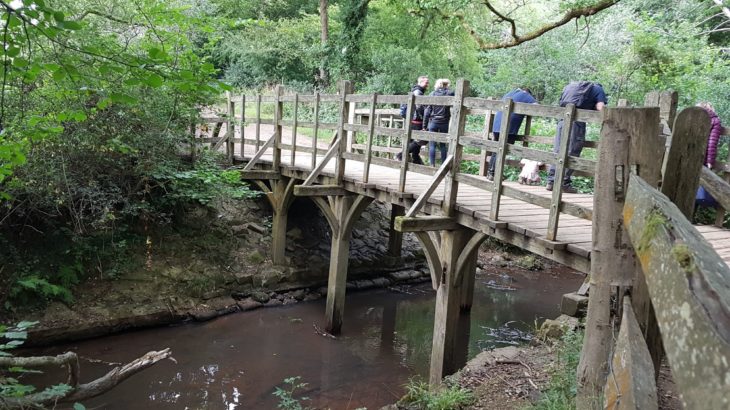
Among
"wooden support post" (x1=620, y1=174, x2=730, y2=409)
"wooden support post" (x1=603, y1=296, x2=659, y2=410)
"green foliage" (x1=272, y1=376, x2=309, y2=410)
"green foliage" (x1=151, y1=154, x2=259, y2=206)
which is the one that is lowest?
"green foliage" (x1=272, y1=376, x2=309, y2=410)

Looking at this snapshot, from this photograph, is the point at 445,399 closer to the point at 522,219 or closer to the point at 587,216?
the point at 522,219

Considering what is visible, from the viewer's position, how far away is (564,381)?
4359mm

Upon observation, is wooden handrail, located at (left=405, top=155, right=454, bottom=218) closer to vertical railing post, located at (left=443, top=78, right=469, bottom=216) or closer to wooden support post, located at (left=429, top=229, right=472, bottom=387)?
vertical railing post, located at (left=443, top=78, right=469, bottom=216)

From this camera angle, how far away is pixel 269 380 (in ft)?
23.1

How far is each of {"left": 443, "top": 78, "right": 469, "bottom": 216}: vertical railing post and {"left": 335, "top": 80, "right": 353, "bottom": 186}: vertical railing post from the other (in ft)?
8.13

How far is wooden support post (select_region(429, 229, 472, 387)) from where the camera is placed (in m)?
5.93

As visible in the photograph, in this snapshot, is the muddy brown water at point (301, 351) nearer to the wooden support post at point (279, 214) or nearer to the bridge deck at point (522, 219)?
the wooden support post at point (279, 214)

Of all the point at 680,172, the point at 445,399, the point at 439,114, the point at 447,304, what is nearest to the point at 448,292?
the point at 447,304

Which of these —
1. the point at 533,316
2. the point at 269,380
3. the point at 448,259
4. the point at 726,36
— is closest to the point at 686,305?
the point at 448,259

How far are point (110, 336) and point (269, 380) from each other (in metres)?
2.88

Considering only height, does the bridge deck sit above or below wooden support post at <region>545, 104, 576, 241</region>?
below

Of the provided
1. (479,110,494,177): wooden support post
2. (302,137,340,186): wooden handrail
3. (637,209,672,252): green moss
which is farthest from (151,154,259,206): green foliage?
(637,209,672,252): green moss

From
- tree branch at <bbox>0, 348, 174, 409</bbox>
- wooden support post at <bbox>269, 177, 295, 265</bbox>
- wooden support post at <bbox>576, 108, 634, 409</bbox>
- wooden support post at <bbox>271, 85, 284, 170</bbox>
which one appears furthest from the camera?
wooden support post at <bbox>269, 177, 295, 265</bbox>

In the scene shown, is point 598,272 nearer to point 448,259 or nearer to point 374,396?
point 448,259
